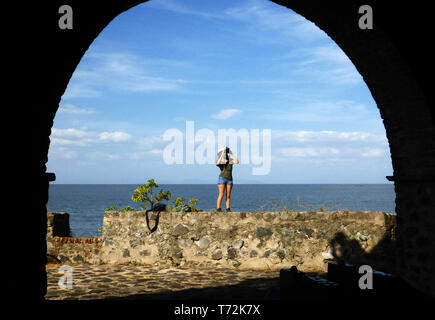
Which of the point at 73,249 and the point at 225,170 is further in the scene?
the point at 225,170

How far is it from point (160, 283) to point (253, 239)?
7.06 ft

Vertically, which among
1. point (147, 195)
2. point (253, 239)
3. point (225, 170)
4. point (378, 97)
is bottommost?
point (253, 239)

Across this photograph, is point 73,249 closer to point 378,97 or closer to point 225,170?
point 225,170

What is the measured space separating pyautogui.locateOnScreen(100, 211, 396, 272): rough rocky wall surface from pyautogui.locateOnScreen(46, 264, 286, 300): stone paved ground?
1.06 feet

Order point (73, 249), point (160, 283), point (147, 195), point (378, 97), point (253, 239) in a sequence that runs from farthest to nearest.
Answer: point (147, 195) < point (73, 249) < point (253, 239) < point (160, 283) < point (378, 97)

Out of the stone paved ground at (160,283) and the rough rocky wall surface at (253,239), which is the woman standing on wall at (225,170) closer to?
the rough rocky wall surface at (253,239)

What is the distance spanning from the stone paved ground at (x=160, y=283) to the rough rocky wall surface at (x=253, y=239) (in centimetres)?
32

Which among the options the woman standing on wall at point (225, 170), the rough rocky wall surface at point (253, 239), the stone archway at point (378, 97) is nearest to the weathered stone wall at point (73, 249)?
the rough rocky wall surface at point (253, 239)

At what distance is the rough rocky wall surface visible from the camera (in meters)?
7.79

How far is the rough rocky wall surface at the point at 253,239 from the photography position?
25.5ft

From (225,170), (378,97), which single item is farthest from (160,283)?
(378,97)

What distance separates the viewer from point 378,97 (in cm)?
581

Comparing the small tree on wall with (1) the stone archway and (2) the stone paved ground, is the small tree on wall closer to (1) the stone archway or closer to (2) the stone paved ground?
(2) the stone paved ground
